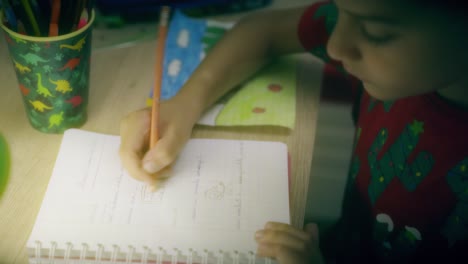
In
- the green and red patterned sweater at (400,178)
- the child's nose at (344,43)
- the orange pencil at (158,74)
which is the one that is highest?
the child's nose at (344,43)

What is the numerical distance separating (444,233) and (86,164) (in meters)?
0.42

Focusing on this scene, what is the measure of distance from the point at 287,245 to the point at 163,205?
14 cm

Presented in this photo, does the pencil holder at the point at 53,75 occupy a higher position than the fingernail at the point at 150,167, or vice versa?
the pencil holder at the point at 53,75

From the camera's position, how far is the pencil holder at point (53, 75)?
1.66ft

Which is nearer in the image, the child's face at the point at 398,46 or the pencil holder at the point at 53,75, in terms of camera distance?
the child's face at the point at 398,46

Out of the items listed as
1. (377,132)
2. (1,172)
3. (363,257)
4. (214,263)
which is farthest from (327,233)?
(1,172)

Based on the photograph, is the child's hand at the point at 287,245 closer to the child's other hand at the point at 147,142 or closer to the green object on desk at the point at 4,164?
the child's other hand at the point at 147,142

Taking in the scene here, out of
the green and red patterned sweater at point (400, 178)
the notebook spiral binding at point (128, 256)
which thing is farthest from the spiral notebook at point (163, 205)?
the green and red patterned sweater at point (400, 178)

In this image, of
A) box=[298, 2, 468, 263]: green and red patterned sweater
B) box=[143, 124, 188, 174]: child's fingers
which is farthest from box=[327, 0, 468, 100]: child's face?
box=[143, 124, 188, 174]: child's fingers

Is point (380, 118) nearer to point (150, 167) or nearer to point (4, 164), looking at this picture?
point (150, 167)

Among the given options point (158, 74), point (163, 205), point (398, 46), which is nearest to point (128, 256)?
point (163, 205)

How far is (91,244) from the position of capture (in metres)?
0.45

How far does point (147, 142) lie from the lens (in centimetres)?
55

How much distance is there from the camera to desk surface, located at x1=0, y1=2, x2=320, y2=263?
1.61ft
